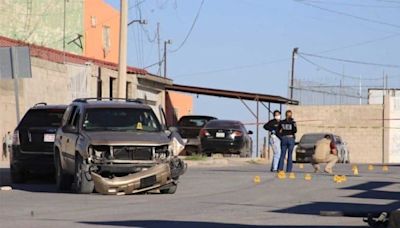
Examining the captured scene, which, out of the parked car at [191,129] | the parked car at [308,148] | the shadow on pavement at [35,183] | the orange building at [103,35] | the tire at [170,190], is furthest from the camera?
the orange building at [103,35]

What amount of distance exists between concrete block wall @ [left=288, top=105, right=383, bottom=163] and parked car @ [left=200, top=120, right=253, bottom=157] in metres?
16.6

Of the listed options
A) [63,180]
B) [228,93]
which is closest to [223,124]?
[228,93]

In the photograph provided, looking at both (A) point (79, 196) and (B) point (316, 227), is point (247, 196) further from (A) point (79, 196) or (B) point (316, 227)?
(B) point (316, 227)

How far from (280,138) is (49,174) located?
7058 mm

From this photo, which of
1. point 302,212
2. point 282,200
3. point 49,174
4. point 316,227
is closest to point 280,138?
point 49,174

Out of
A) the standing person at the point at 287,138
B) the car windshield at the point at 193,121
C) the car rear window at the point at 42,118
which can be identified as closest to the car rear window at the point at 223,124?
the car windshield at the point at 193,121

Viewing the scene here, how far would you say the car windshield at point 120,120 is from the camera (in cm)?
1717

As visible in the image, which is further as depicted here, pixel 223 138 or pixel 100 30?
pixel 100 30

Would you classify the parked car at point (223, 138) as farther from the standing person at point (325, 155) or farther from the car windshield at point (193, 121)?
the standing person at point (325, 155)

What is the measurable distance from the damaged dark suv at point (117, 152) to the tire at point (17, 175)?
2.25 metres

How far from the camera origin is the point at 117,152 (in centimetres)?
1630

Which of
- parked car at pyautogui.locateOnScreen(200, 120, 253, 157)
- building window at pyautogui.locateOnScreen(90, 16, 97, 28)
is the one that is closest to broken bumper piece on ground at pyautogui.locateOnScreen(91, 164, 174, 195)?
parked car at pyautogui.locateOnScreen(200, 120, 253, 157)

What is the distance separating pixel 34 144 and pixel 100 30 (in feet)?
96.9

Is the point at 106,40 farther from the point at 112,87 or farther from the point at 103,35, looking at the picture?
the point at 112,87
